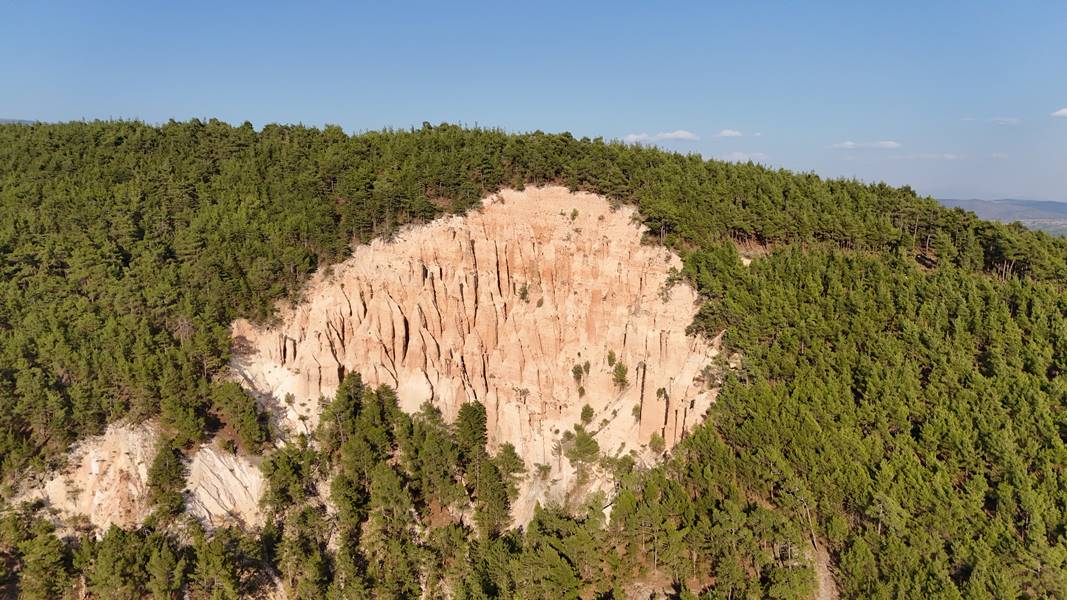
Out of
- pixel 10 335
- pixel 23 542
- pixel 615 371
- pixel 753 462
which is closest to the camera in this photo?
pixel 23 542

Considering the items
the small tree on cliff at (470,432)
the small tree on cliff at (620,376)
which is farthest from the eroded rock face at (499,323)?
the small tree on cliff at (470,432)

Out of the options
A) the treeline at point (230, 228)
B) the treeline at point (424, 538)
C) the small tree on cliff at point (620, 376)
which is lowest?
the treeline at point (424, 538)

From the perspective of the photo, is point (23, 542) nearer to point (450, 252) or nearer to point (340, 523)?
point (340, 523)

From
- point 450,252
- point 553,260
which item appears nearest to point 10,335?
point 450,252

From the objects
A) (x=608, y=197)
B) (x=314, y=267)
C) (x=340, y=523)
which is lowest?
(x=340, y=523)

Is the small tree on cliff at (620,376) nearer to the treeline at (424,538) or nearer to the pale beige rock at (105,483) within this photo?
the treeline at (424,538)
